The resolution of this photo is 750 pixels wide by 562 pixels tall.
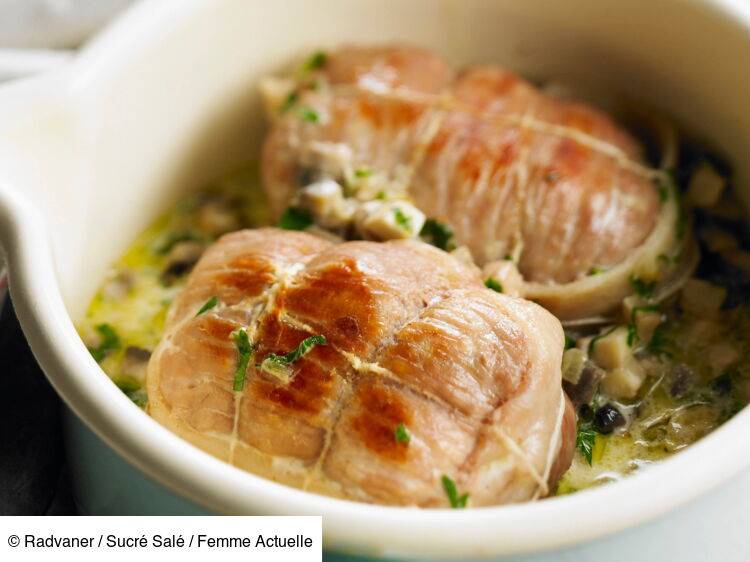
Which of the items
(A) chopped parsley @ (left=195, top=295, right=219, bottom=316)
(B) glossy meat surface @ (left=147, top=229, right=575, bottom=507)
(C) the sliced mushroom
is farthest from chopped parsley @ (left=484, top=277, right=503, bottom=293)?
(C) the sliced mushroom

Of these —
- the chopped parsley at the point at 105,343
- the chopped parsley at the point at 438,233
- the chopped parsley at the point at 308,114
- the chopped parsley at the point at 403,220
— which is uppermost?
the chopped parsley at the point at 403,220

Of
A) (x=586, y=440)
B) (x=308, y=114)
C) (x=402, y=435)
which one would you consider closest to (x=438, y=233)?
(x=308, y=114)

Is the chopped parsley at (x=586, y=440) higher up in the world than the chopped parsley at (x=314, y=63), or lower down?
lower down

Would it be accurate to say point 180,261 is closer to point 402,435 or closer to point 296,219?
point 296,219

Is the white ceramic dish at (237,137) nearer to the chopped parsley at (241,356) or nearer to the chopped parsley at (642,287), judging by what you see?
the chopped parsley at (241,356)

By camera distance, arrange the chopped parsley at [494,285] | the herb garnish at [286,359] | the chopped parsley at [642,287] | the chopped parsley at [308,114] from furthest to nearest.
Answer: the chopped parsley at [308,114] → the chopped parsley at [642,287] → the chopped parsley at [494,285] → the herb garnish at [286,359]

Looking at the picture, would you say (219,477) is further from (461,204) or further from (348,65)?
(348,65)

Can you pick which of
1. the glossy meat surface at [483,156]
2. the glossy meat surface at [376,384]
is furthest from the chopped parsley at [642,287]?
the glossy meat surface at [376,384]
